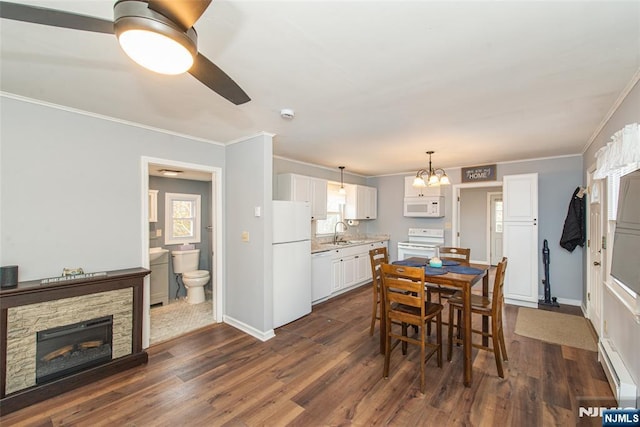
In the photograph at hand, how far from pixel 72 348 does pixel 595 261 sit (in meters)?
5.62

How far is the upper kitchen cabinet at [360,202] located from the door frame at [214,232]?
2.89m

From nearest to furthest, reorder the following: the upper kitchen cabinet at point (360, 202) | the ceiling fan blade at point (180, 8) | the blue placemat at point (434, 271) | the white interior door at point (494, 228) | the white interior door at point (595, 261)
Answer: the ceiling fan blade at point (180, 8) < the blue placemat at point (434, 271) < the white interior door at point (595, 261) < the upper kitchen cabinet at point (360, 202) < the white interior door at point (494, 228)

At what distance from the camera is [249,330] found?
3.44 meters

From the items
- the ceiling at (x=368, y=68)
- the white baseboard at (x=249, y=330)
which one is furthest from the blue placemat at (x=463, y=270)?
the white baseboard at (x=249, y=330)

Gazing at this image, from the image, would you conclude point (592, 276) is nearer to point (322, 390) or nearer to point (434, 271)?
point (434, 271)

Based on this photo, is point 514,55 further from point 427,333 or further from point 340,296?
point 340,296

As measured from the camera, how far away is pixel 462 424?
193 centimetres

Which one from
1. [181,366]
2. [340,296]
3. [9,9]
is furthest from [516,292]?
[9,9]

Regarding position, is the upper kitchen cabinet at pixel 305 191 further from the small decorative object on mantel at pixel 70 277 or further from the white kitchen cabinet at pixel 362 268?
the small decorative object on mantel at pixel 70 277

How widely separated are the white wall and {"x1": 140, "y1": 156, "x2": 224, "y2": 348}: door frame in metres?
0.05

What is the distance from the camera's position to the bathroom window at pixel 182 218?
194 inches

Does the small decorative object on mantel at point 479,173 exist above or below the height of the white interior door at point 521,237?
above

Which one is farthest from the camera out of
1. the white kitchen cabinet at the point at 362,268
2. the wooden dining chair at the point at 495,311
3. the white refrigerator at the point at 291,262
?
the white kitchen cabinet at the point at 362,268

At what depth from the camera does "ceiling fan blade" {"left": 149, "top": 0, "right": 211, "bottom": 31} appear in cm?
94
